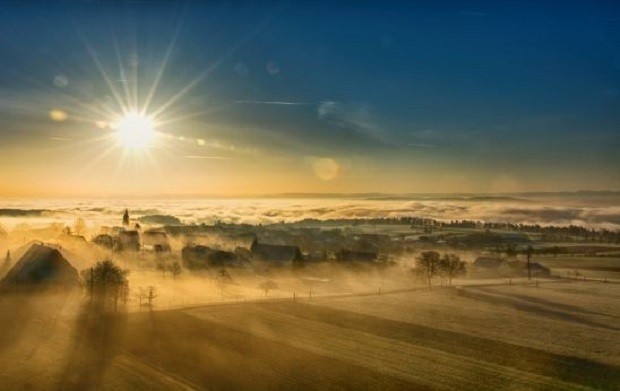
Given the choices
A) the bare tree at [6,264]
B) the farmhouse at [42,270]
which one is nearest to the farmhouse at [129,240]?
the bare tree at [6,264]

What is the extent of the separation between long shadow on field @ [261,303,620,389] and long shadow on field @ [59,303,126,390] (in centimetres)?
1526

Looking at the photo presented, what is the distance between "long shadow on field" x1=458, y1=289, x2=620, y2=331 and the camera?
45344 millimetres

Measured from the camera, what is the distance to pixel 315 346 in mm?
36250

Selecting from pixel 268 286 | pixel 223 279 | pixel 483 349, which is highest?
pixel 223 279

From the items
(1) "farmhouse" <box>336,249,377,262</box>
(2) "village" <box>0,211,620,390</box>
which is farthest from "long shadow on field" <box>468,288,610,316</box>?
(1) "farmhouse" <box>336,249,377,262</box>

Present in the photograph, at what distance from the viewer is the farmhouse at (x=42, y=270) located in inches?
2093

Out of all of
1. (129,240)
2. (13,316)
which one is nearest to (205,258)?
(129,240)

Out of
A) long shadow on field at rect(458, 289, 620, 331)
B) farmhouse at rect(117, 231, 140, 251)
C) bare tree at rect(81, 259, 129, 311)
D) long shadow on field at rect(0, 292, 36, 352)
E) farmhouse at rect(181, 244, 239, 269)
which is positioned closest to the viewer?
long shadow on field at rect(0, 292, 36, 352)

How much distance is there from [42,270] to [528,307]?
156 feet

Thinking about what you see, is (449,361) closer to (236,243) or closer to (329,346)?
(329,346)

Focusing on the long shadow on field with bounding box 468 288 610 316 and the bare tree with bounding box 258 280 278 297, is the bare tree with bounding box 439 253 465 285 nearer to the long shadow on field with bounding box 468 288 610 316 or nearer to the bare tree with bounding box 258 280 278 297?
the long shadow on field with bounding box 468 288 610 316

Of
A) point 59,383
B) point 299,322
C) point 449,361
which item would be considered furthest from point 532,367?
point 59,383

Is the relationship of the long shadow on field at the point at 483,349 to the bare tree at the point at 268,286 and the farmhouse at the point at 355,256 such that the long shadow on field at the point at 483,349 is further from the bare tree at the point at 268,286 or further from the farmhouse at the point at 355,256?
the farmhouse at the point at 355,256

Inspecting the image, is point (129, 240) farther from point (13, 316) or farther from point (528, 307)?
point (528, 307)
